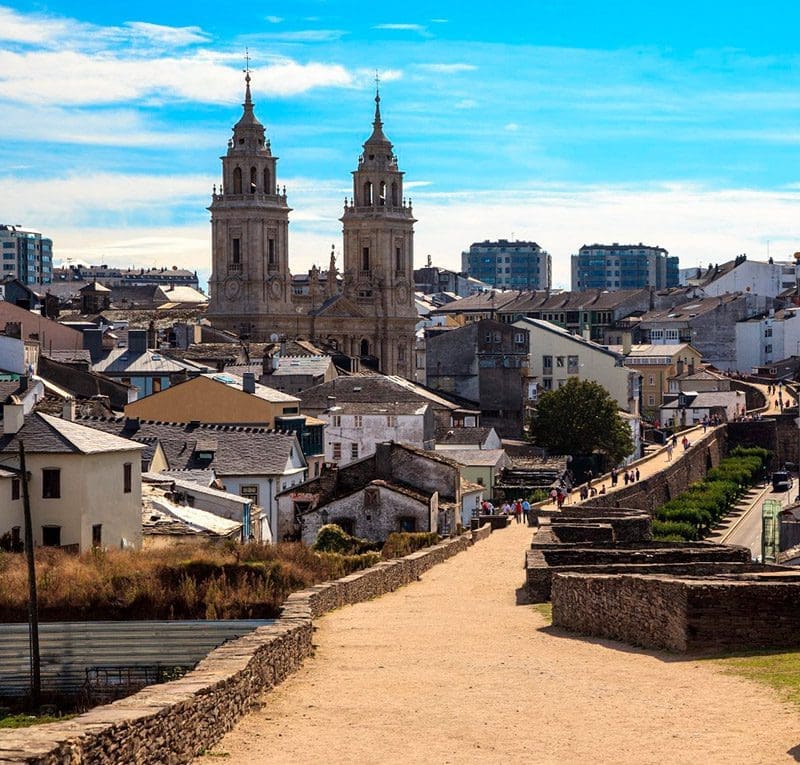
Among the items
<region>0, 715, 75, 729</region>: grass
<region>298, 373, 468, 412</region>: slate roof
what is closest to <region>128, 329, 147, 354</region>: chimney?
<region>298, 373, 468, 412</region>: slate roof

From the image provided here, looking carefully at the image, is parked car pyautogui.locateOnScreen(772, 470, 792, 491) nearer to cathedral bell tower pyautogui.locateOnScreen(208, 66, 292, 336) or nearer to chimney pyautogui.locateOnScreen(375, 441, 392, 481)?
chimney pyautogui.locateOnScreen(375, 441, 392, 481)

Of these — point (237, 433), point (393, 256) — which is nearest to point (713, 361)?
point (393, 256)

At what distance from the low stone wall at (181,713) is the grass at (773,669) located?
487 centimetres

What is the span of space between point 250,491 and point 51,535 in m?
17.2

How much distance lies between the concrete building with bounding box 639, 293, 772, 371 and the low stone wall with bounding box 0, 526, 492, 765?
439 ft

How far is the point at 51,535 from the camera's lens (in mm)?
38469

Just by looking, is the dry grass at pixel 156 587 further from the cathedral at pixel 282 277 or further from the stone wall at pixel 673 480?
the cathedral at pixel 282 277

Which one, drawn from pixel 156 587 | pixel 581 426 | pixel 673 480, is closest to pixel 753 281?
pixel 581 426

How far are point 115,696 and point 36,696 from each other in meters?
0.92

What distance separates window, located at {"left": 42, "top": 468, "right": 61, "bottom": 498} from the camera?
38.6 m

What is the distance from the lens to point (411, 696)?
19297mm

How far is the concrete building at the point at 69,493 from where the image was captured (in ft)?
125

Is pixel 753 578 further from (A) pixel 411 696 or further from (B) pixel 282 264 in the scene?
(B) pixel 282 264

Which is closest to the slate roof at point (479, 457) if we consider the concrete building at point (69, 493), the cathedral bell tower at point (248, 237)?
the concrete building at point (69, 493)
